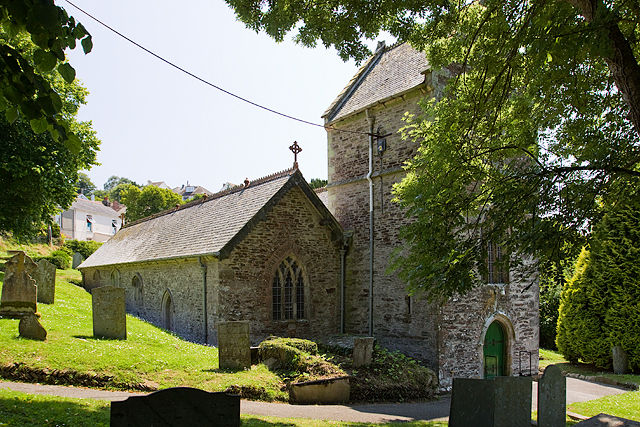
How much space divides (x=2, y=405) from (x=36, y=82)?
5.18m

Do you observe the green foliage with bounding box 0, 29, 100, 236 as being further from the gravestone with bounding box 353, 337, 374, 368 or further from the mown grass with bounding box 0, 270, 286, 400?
the gravestone with bounding box 353, 337, 374, 368

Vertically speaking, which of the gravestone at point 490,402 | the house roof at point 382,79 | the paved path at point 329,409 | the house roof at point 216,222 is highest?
the house roof at point 382,79

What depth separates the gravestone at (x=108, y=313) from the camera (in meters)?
12.7

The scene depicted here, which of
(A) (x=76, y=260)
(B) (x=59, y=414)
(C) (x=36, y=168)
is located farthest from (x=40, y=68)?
(A) (x=76, y=260)

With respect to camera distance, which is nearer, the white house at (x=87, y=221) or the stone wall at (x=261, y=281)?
the stone wall at (x=261, y=281)

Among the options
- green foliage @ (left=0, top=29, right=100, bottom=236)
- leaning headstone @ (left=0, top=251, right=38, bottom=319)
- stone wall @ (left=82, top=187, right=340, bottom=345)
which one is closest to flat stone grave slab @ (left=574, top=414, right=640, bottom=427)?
stone wall @ (left=82, top=187, right=340, bottom=345)

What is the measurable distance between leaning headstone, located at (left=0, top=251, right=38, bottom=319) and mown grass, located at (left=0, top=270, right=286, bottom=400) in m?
0.38

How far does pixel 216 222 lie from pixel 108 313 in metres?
5.72

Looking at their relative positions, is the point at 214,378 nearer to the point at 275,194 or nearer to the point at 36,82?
the point at 275,194

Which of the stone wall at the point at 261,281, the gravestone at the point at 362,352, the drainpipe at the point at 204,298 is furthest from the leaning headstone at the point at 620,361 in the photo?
the drainpipe at the point at 204,298

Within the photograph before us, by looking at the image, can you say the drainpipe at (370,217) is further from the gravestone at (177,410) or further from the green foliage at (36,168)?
the gravestone at (177,410)

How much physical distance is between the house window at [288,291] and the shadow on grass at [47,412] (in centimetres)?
853

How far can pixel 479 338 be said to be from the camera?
50.4ft

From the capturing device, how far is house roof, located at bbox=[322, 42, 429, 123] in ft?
54.4
